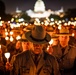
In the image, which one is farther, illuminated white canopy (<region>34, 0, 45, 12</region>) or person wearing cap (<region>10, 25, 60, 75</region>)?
illuminated white canopy (<region>34, 0, 45, 12</region>)

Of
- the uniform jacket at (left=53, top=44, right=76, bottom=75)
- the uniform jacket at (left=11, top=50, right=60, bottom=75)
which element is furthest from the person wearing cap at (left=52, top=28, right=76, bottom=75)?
the uniform jacket at (left=11, top=50, right=60, bottom=75)

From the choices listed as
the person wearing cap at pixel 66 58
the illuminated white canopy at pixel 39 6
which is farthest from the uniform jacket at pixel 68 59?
the illuminated white canopy at pixel 39 6

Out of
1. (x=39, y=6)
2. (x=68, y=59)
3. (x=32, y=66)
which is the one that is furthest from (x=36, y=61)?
(x=39, y=6)

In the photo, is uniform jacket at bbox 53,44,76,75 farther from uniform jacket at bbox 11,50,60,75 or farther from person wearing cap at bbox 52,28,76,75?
uniform jacket at bbox 11,50,60,75

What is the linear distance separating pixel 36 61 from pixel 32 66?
0.39ft

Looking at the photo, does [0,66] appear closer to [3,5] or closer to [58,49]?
[58,49]

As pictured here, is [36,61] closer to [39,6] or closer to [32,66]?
[32,66]

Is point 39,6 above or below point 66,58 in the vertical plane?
above

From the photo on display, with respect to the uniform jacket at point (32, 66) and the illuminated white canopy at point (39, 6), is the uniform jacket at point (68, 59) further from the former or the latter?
the illuminated white canopy at point (39, 6)

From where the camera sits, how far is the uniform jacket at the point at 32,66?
639 cm

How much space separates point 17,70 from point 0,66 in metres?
3.40

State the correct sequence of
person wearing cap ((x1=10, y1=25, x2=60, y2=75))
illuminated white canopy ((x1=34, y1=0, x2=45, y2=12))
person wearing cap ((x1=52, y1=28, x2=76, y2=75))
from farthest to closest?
illuminated white canopy ((x1=34, y1=0, x2=45, y2=12))
person wearing cap ((x1=52, y1=28, x2=76, y2=75))
person wearing cap ((x1=10, y1=25, x2=60, y2=75))

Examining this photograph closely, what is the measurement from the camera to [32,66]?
6371 mm

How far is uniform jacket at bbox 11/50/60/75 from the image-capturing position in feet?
21.0
